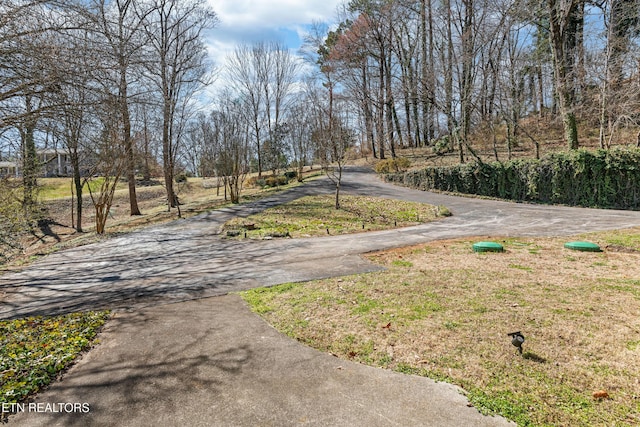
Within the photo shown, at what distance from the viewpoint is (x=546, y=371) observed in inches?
115

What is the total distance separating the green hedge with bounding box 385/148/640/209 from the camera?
12.5 metres

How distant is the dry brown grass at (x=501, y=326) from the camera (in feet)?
8.72

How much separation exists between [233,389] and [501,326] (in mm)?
2957

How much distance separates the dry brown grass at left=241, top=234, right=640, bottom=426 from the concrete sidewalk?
0.27 m

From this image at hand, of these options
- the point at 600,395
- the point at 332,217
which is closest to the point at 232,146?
the point at 332,217

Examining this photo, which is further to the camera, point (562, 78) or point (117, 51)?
point (562, 78)

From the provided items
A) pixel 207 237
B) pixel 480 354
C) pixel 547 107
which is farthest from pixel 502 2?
pixel 480 354

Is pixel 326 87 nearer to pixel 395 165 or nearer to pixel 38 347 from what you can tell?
pixel 395 165

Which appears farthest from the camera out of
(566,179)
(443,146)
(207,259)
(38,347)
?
(443,146)

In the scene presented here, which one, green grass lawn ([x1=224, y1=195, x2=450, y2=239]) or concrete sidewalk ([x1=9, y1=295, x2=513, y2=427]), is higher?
green grass lawn ([x1=224, y1=195, x2=450, y2=239])

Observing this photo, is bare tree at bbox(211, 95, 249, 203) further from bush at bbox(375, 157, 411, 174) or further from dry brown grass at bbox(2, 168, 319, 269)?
bush at bbox(375, 157, 411, 174)

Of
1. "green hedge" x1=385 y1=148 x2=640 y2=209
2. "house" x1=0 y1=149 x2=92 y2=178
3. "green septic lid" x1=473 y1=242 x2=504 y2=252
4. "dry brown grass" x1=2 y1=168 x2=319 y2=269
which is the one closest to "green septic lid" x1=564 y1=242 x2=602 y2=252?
"green septic lid" x1=473 y1=242 x2=504 y2=252

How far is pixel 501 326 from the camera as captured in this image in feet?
12.3

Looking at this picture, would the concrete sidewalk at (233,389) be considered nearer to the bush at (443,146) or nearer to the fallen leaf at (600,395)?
the fallen leaf at (600,395)
